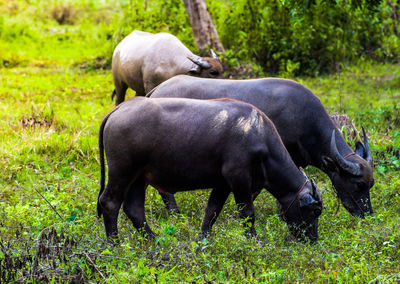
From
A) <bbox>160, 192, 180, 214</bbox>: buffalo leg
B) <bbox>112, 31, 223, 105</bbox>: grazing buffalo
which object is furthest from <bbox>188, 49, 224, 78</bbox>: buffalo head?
<bbox>160, 192, 180, 214</bbox>: buffalo leg

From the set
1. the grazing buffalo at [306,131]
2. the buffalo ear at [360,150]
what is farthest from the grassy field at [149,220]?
the buffalo ear at [360,150]

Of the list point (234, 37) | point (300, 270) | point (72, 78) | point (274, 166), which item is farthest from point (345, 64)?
point (300, 270)

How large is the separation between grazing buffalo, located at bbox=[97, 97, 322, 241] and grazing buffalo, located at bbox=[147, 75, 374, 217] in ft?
3.04

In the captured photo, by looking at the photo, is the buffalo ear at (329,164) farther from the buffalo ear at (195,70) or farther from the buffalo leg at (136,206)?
the buffalo ear at (195,70)

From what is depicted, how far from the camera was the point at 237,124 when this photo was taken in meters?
4.80

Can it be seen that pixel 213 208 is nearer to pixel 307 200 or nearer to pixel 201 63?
pixel 307 200

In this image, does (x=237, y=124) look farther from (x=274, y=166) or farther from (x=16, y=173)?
(x=16, y=173)

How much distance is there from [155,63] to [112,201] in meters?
4.01

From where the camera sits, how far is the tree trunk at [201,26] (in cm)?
1170

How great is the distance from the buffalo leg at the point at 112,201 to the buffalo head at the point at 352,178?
2.28m

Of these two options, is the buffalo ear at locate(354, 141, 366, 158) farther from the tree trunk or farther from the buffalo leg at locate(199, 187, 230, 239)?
the tree trunk

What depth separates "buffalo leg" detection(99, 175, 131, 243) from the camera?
4.84 m

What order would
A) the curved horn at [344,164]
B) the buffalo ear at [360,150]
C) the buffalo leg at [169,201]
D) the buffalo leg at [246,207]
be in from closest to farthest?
the buffalo leg at [246,207] < the curved horn at [344,164] < the buffalo leg at [169,201] < the buffalo ear at [360,150]

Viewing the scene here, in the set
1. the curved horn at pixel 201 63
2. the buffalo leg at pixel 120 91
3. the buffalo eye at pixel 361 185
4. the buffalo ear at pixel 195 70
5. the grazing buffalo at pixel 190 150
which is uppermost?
the grazing buffalo at pixel 190 150
